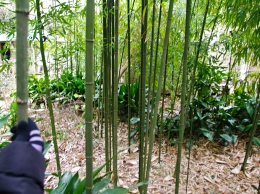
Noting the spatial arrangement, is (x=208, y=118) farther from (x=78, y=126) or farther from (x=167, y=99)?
(x=78, y=126)

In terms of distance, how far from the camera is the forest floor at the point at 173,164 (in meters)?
1.96

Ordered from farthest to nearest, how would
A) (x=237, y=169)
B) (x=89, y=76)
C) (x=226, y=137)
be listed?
(x=226, y=137)
(x=237, y=169)
(x=89, y=76)

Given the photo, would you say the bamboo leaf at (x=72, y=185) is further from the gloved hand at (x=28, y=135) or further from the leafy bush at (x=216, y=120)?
the leafy bush at (x=216, y=120)

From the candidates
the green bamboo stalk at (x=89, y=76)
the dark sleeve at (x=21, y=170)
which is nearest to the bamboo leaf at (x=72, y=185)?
the green bamboo stalk at (x=89, y=76)

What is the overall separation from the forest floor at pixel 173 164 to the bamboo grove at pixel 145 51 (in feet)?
0.41

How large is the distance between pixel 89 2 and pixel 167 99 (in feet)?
11.8

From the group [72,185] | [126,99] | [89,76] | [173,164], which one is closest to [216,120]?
[173,164]

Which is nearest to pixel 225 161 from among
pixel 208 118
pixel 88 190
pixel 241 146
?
pixel 241 146

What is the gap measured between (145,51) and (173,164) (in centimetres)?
137

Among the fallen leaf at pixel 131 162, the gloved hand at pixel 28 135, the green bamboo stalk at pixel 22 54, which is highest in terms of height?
the green bamboo stalk at pixel 22 54

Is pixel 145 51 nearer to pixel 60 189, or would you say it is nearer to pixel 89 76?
pixel 89 76

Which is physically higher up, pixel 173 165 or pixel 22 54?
pixel 22 54

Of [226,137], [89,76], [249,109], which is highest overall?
[89,76]

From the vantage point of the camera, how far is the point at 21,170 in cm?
46
